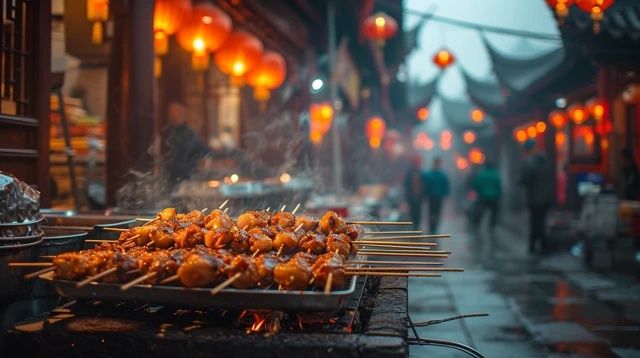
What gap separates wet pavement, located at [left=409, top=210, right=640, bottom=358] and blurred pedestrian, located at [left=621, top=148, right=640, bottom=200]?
2301 millimetres

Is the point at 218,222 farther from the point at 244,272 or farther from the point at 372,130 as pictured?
the point at 372,130

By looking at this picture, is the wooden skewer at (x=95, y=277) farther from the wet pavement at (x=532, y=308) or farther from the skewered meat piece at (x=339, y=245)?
the wet pavement at (x=532, y=308)

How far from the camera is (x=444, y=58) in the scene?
717 inches

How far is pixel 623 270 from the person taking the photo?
9539 mm

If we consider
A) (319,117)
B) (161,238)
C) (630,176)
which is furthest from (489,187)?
(161,238)

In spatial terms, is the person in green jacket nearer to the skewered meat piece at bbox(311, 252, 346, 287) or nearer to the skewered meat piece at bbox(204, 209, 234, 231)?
the skewered meat piece at bbox(204, 209, 234, 231)

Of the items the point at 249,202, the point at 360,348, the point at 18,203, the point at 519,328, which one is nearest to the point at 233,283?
the point at 360,348

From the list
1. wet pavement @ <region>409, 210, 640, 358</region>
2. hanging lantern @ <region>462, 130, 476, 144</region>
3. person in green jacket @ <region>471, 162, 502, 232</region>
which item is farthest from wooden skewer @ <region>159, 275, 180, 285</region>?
hanging lantern @ <region>462, 130, 476, 144</region>

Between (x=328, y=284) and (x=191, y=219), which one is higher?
(x=191, y=219)

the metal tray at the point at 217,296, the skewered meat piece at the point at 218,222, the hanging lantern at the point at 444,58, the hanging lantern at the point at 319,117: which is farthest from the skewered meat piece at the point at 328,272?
the hanging lantern at the point at 444,58

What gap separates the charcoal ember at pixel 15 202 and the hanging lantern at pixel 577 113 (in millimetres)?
17331

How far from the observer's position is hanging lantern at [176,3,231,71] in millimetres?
7973

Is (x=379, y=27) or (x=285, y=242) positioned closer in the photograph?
(x=285, y=242)

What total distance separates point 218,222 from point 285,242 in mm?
543
